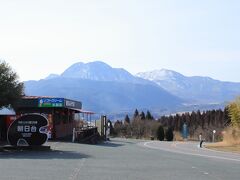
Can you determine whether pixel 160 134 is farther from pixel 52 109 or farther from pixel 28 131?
pixel 28 131

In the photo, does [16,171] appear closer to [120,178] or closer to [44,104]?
[120,178]

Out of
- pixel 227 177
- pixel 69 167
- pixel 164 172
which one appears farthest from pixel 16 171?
pixel 227 177

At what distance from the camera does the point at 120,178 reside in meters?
17.5

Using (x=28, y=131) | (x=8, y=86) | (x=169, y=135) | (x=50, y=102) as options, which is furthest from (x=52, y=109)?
(x=169, y=135)

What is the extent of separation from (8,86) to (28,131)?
5505 millimetres

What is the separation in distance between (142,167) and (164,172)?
81.7 inches

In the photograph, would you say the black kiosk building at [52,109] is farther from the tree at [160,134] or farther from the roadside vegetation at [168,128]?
the roadside vegetation at [168,128]

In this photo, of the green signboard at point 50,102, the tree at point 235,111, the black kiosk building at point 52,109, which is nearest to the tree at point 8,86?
the black kiosk building at point 52,109

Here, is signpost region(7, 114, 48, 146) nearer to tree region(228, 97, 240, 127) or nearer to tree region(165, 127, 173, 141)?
tree region(228, 97, 240, 127)

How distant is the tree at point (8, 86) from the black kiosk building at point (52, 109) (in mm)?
9408

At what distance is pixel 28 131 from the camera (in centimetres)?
3306

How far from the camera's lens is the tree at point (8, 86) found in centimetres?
3725

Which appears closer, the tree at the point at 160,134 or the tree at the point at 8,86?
the tree at the point at 8,86

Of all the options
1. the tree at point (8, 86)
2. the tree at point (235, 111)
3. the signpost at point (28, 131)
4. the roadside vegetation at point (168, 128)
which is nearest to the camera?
the signpost at point (28, 131)
